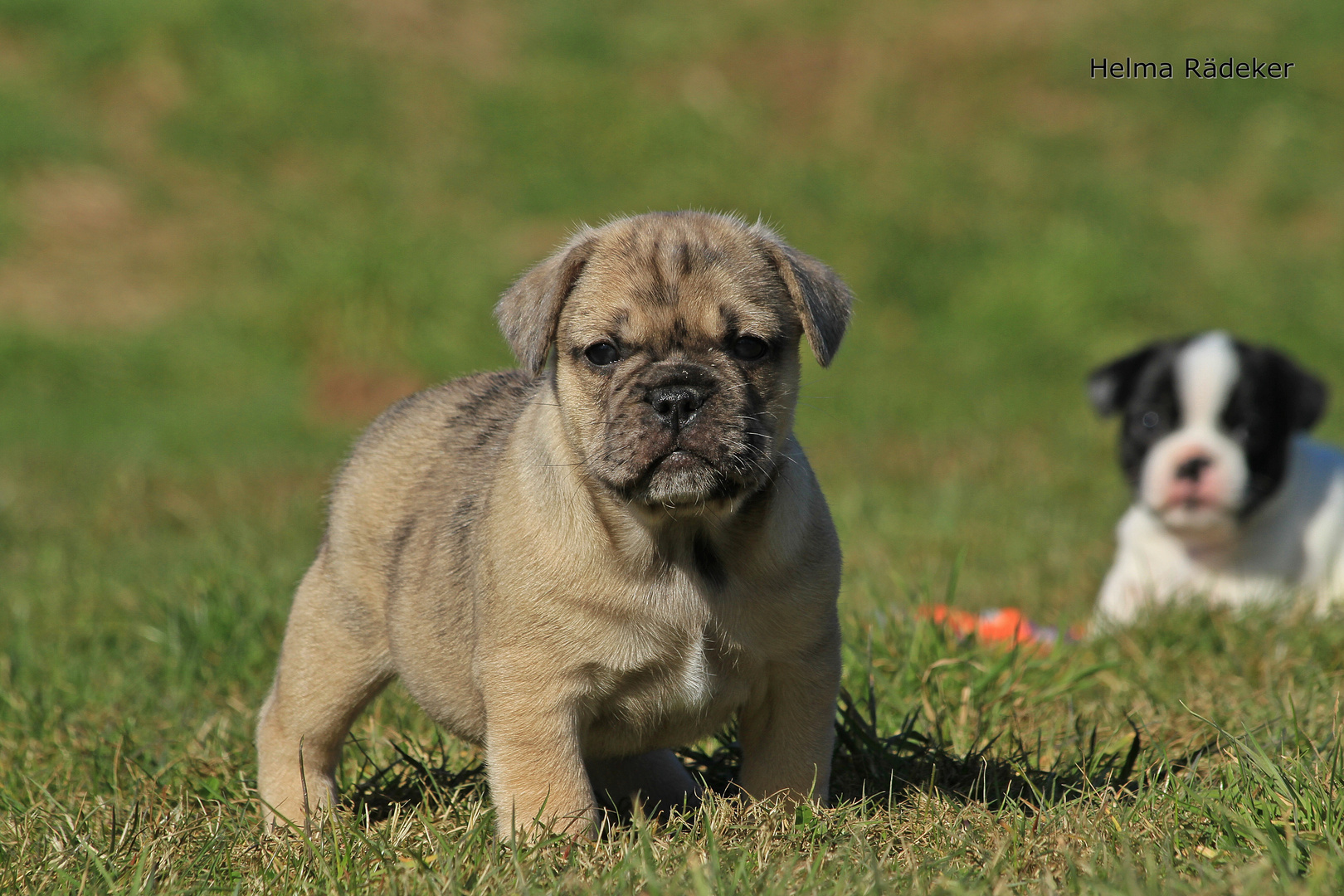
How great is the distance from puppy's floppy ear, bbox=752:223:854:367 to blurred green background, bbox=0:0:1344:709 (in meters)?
3.81

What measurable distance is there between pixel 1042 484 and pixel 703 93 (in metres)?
8.59

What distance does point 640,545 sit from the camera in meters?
3.61

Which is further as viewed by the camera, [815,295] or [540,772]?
[815,295]

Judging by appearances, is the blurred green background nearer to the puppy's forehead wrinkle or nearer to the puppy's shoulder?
the puppy's forehead wrinkle

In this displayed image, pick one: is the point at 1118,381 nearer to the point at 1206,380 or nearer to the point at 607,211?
the point at 1206,380

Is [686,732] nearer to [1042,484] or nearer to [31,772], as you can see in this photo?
[31,772]

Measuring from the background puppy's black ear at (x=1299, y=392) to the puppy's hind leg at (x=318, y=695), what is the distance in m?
4.63

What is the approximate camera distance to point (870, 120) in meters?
16.1

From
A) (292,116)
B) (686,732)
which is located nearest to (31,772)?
(686,732)

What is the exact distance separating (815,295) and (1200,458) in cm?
355

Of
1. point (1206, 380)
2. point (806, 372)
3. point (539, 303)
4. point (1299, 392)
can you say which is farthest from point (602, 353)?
point (1299, 392)

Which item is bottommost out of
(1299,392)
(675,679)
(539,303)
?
(675,679)

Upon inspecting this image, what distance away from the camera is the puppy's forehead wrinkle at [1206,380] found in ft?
22.3

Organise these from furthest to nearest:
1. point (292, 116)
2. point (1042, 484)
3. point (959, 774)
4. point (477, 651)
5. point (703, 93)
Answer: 1. point (703, 93)
2. point (292, 116)
3. point (1042, 484)
4. point (959, 774)
5. point (477, 651)
